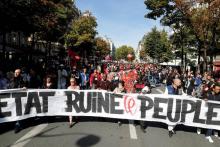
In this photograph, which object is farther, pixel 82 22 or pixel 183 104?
pixel 82 22

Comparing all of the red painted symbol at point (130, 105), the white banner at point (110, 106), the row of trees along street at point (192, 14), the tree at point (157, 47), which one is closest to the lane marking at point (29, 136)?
the white banner at point (110, 106)

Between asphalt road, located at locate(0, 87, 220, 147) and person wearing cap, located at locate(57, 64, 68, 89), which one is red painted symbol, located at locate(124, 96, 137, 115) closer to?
asphalt road, located at locate(0, 87, 220, 147)

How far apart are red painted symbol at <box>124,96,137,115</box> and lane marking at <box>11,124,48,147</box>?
255 centimetres

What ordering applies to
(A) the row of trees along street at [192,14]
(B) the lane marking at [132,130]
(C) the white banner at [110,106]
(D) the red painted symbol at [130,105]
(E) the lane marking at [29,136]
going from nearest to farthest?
(E) the lane marking at [29,136] < (B) the lane marking at [132,130] < (C) the white banner at [110,106] < (D) the red painted symbol at [130,105] < (A) the row of trees along street at [192,14]

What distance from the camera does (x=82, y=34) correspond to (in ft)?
203

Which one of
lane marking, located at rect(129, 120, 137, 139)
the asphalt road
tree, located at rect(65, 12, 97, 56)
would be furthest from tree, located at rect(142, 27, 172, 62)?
the asphalt road

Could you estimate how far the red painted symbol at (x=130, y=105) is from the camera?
10812 mm

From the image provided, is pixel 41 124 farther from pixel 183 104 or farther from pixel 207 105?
pixel 207 105

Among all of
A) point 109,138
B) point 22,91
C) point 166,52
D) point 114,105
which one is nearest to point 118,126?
point 114,105

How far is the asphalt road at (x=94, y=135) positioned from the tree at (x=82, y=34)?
164 ft

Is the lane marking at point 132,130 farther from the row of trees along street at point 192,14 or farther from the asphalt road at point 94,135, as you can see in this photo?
the row of trees along street at point 192,14

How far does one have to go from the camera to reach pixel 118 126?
36.0 ft

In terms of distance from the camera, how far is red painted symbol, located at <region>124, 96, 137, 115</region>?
10812mm

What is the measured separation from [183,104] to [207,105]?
686 millimetres
